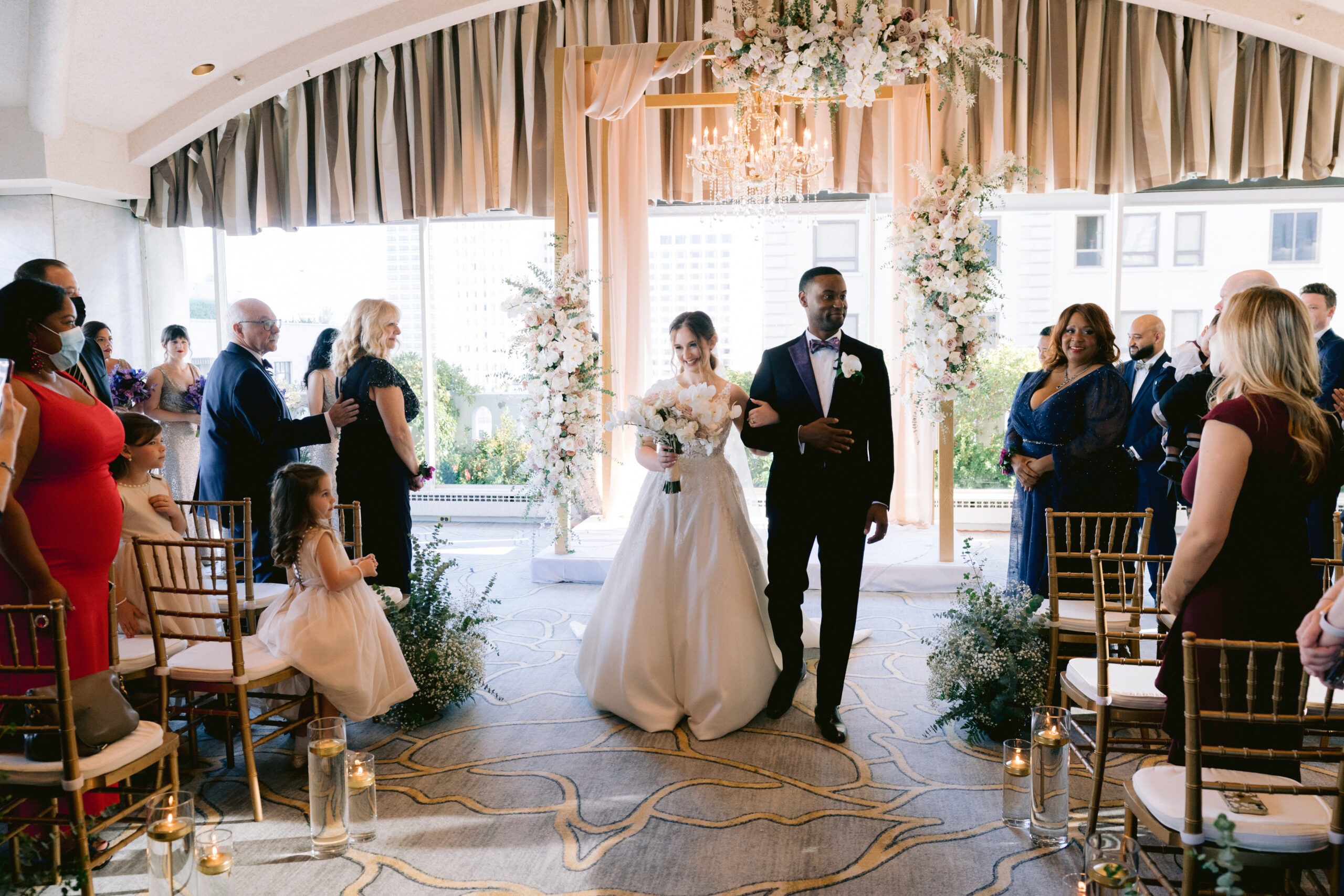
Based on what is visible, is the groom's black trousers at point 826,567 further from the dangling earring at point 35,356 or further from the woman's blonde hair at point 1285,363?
the dangling earring at point 35,356

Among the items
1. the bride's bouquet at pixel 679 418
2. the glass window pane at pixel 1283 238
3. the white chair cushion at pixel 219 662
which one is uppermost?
the glass window pane at pixel 1283 238

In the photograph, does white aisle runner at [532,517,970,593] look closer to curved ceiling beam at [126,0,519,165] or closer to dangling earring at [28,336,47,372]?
dangling earring at [28,336,47,372]

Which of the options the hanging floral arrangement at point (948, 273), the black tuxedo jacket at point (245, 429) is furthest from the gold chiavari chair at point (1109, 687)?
the black tuxedo jacket at point (245, 429)

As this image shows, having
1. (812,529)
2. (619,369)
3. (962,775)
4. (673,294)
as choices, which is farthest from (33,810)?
(673,294)

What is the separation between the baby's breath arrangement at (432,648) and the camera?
4.16 meters

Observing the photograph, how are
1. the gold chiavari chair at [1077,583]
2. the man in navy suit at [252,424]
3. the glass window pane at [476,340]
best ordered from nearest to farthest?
the gold chiavari chair at [1077,583] → the man in navy suit at [252,424] → the glass window pane at [476,340]

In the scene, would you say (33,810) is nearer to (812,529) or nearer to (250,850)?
(250,850)

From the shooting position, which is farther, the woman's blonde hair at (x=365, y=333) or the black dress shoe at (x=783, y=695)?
the woman's blonde hair at (x=365, y=333)

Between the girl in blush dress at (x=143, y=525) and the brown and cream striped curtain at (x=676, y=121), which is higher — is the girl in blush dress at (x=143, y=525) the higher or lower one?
the lower one

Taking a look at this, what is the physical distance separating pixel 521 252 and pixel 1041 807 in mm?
7337

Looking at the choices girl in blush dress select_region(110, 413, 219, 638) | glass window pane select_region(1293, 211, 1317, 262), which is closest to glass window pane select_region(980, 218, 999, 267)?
glass window pane select_region(1293, 211, 1317, 262)

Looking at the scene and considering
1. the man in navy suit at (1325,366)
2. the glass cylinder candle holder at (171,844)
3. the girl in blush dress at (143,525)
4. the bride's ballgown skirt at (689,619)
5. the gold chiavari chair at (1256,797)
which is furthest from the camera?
the man in navy suit at (1325,366)

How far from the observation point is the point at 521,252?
9.21 meters

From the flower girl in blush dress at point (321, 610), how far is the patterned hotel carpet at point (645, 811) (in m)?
0.40
